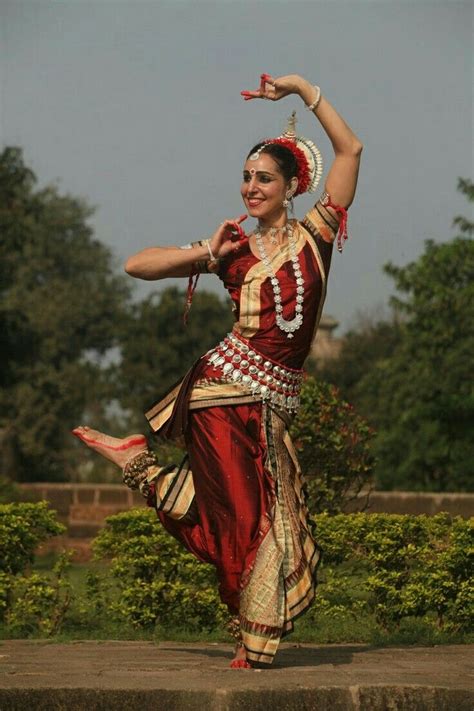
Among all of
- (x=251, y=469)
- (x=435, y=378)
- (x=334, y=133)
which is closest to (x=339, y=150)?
(x=334, y=133)

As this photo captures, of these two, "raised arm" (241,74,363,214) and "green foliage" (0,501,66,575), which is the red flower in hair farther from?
"green foliage" (0,501,66,575)

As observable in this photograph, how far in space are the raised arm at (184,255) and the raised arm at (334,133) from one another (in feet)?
1.58

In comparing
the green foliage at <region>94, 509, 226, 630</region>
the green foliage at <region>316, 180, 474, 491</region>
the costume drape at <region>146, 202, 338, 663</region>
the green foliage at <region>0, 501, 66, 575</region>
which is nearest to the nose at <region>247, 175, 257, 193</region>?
the costume drape at <region>146, 202, 338, 663</region>

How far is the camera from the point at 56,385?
41.0 m

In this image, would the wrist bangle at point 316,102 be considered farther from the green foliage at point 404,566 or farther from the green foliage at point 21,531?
the green foliage at point 21,531

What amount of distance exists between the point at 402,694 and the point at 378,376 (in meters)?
20.6

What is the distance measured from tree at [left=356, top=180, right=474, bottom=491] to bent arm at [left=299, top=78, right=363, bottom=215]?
15.6 m

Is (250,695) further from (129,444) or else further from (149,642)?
(149,642)

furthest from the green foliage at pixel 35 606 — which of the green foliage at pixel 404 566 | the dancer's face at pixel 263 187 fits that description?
the dancer's face at pixel 263 187

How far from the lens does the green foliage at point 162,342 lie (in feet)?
134

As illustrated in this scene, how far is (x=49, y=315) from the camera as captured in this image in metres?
44.4

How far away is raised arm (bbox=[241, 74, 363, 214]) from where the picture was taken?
20.8 ft

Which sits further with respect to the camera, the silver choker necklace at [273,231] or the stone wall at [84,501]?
the stone wall at [84,501]

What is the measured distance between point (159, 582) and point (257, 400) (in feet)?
7.74
